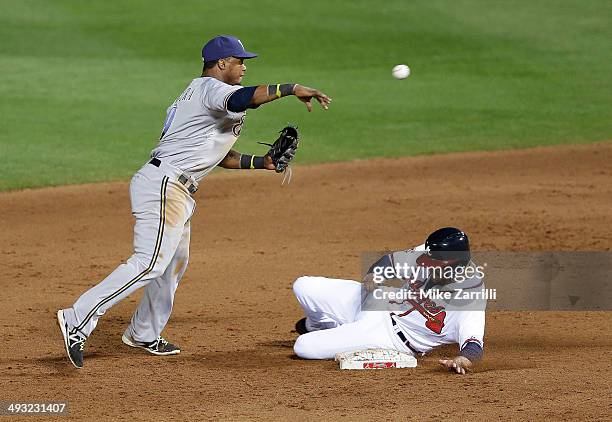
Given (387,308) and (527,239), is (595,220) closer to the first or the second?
(527,239)

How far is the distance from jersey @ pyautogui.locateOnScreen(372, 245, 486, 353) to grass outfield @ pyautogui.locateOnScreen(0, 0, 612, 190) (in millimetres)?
7141

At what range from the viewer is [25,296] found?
9.36m

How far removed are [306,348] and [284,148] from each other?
1433mm

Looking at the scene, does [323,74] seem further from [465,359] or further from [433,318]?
[465,359]

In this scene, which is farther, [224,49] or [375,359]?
[224,49]

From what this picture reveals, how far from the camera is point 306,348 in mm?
7480

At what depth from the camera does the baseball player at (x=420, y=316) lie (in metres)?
7.29

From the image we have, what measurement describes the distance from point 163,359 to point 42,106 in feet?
33.8

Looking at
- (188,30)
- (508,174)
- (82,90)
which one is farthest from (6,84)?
(508,174)

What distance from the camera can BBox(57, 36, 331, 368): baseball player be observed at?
23.7 ft

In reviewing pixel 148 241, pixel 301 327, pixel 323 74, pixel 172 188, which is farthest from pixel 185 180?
pixel 323 74

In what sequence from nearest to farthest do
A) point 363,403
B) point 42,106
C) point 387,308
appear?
1. point 363,403
2. point 387,308
3. point 42,106

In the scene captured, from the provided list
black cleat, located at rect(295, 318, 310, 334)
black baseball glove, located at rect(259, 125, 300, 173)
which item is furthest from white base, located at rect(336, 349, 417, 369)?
black baseball glove, located at rect(259, 125, 300, 173)

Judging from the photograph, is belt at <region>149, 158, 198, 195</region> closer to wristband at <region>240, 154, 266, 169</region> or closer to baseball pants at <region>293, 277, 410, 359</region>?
wristband at <region>240, 154, 266, 169</region>
